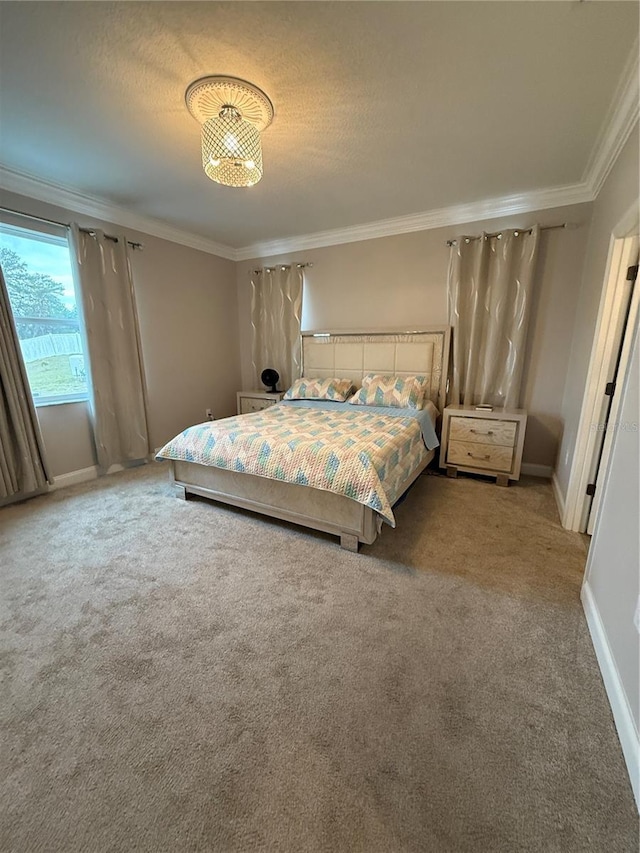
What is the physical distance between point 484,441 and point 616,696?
213 cm

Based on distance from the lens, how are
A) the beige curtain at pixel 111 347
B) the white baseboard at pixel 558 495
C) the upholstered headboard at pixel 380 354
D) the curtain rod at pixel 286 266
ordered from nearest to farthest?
the white baseboard at pixel 558 495 → the beige curtain at pixel 111 347 → the upholstered headboard at pixel 380 354 → the curtain rod at pixel 286 266

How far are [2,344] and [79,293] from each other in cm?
79

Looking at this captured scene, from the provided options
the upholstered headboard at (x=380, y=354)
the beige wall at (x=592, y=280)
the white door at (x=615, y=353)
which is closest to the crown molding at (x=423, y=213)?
the beige wall at (x=592, y=280)

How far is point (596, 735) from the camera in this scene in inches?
44.1

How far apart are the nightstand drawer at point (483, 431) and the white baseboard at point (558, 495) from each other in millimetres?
488

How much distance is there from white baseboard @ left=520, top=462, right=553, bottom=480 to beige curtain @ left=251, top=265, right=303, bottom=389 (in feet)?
9.04

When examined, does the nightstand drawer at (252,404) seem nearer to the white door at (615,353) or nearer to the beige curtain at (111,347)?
the beige curtain at (111,347)

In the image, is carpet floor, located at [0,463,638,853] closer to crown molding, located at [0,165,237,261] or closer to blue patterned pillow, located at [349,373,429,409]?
blue patterned pillow, located at [349,373,429,409]

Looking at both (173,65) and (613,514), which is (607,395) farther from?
(173,65)

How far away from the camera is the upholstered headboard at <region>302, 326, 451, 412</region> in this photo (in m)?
3.53

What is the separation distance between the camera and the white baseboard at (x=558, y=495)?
251cm

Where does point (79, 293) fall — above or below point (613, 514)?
above

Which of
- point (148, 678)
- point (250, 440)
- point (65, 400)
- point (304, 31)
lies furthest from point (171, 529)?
point (304, 31)

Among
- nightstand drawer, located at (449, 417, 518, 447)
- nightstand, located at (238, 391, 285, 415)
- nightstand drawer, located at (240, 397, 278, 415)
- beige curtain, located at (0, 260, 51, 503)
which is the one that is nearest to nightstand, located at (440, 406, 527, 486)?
nightstand drawer, located at (449, 417, 518, 447)
